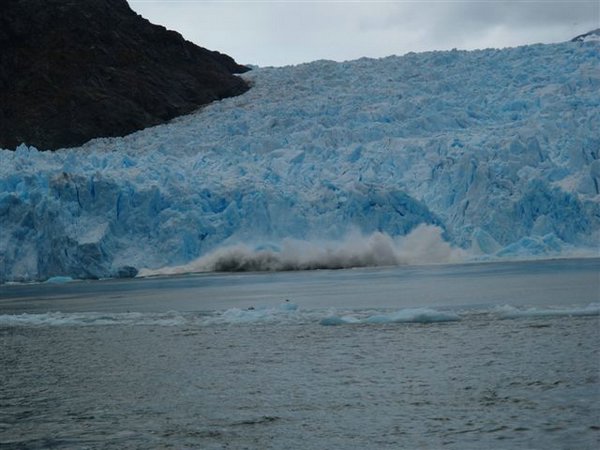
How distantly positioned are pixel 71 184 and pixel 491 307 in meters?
14.5

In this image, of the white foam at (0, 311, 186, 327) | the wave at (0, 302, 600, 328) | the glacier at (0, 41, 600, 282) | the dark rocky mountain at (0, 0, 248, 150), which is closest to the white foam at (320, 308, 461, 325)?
the wave at (0, 302, 600, 328)

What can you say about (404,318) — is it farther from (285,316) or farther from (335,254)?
(335,254)

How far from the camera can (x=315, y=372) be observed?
8.80 metres

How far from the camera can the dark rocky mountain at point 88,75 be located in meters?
37.8

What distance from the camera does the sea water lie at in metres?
6.45

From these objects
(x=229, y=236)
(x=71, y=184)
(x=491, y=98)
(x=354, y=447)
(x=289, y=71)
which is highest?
(x=289, y=71)

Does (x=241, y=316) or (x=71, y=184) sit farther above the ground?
(x=71, y=184)

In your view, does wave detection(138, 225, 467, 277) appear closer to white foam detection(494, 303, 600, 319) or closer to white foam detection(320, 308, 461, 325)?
white foam detection(320, 308, 461, 325)

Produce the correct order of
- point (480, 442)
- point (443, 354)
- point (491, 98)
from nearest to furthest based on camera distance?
point (480, 442), point (443, 354), point (491, 98)

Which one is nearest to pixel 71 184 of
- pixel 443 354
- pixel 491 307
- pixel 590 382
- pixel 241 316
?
pixel 241 316

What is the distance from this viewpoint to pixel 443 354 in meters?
9.37

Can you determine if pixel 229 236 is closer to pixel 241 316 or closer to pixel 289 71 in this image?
pixel 241 316

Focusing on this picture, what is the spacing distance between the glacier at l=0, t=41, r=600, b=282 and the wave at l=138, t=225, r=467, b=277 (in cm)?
4

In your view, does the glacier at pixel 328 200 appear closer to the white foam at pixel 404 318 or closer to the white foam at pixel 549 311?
the white foam at pixel 549 311
